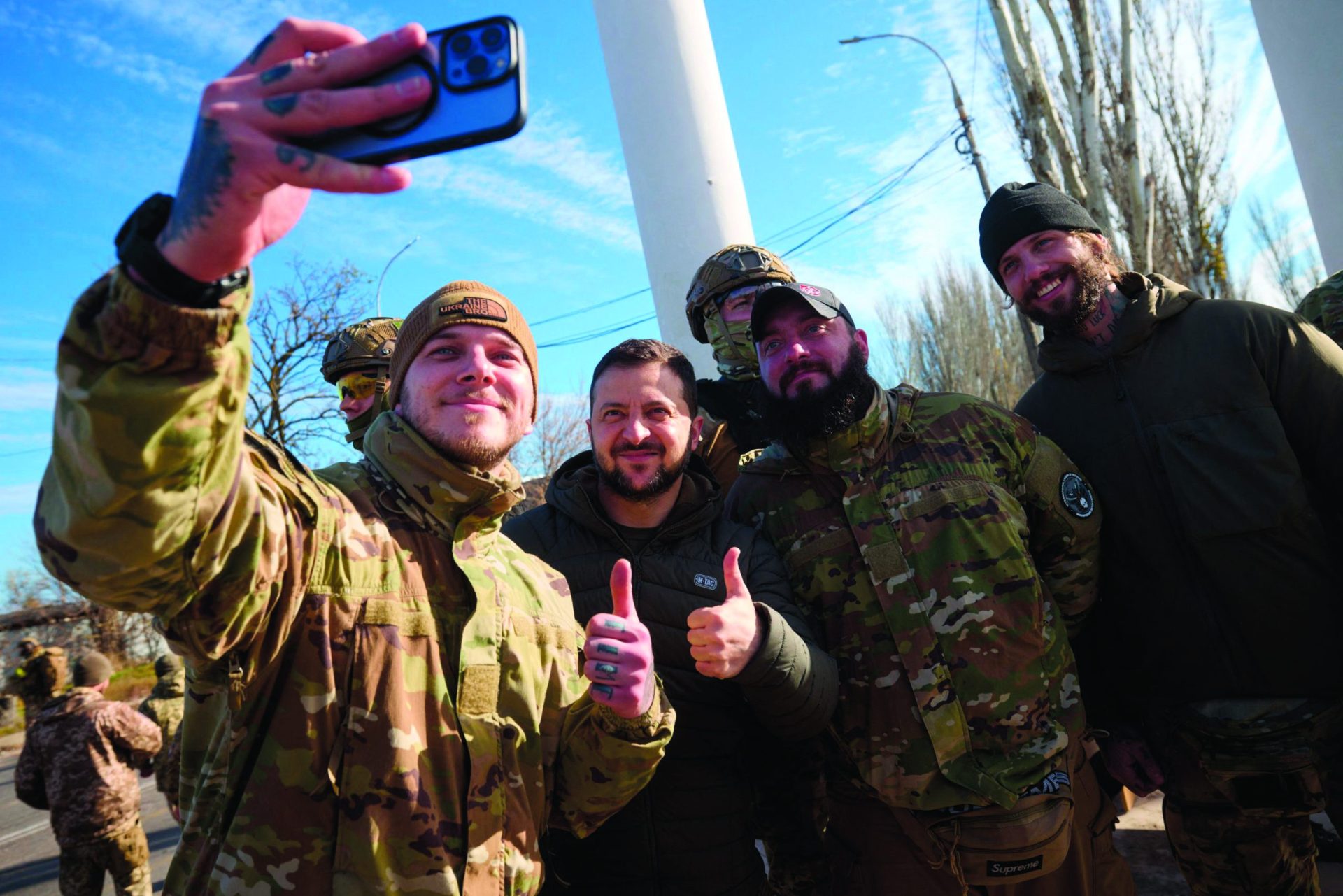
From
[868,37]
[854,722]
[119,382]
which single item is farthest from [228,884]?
[868,37]

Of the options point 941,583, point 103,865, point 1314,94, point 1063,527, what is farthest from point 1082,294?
point 103,865

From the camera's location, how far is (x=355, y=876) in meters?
1.35

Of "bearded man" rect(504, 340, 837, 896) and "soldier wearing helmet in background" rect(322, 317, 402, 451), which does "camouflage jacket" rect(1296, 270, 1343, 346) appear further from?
"soldier wearing helmet in background" rect(322, 317, 402, 451)

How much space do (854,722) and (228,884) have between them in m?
1.70

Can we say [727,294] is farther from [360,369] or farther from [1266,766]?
[1266,766]

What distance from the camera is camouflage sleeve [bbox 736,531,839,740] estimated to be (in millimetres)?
1935

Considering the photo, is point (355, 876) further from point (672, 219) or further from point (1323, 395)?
point (672, 219)

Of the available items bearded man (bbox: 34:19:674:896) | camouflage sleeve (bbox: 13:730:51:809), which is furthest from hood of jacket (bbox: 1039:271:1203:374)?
camouflage sleeve (bbox: 13:730:51:809)

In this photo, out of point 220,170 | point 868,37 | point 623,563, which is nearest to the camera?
point 220,170

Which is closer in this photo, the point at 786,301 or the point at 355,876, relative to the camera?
the point at 355,876

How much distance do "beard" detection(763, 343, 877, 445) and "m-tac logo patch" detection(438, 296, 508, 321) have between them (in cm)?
108

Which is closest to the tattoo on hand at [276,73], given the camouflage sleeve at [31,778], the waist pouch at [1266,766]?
the waist pouch at [1266,766]

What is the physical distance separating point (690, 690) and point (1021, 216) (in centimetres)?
213

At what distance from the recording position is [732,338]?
3.73 m
